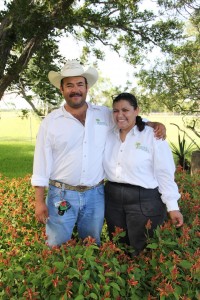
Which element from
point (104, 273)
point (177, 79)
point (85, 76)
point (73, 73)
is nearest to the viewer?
point (104, 273)

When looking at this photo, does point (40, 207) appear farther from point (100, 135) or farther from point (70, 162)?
point (100, 135)

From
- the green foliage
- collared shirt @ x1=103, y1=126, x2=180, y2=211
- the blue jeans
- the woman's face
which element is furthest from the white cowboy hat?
the green foliage

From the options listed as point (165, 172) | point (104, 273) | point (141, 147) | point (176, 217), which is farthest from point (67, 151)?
point (104, 273)

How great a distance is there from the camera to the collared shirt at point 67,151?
3.44 metres

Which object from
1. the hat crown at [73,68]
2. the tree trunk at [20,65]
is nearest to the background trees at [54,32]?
the tree trunk at [20,65]

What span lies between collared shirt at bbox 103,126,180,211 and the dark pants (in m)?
0.06

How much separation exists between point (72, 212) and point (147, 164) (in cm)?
81

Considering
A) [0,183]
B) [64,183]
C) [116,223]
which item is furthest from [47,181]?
[0,183]

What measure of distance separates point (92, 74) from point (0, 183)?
3057 mm

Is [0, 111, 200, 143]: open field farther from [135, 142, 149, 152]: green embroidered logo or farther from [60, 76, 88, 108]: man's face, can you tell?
[135, 142, 149, 152]: green embroidered logo

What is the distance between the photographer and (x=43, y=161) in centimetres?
347

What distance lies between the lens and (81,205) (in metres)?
3.48

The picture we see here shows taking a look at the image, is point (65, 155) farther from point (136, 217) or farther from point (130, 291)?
point (130, 291)

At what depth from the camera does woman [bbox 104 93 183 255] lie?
3.35 meters
